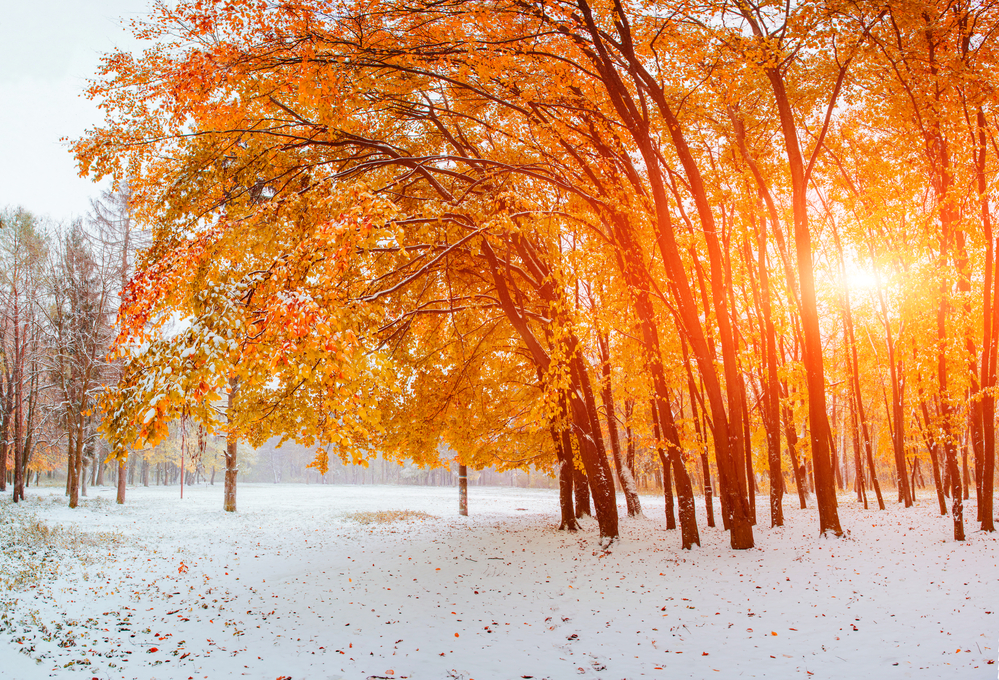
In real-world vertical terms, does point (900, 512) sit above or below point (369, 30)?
below

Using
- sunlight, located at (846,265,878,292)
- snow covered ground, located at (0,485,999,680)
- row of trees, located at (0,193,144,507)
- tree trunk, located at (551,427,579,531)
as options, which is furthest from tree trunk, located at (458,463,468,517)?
sunlight, located at (846,265,878,292)

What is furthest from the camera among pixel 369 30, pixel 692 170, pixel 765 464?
pixel 765 464

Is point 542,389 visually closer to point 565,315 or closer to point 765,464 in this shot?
point 565,315

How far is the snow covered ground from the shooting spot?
16.5 feet

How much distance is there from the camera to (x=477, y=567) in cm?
962

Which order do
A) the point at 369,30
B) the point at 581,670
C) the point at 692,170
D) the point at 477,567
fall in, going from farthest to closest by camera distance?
1. the point at 477,567
2. the point at 692,170
3. the point at 369,30
4. the point at 581,670

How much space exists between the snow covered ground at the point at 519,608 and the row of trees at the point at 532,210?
1324mm

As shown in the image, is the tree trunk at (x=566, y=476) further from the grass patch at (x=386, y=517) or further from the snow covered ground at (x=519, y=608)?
the grass patch at (x=386, y=517)

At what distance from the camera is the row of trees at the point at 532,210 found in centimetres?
533

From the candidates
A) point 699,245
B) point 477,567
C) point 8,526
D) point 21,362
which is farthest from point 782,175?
point 21,362

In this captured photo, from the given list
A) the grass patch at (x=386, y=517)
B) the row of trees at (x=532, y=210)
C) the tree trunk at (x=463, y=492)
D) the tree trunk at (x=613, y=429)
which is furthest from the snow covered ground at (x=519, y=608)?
the tree trunk at (x=463, y=492)

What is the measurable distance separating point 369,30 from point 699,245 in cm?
782

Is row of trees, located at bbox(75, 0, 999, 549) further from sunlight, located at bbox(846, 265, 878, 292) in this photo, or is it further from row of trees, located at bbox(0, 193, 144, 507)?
row of trees, located at bbox(0, 193, 144, 507)

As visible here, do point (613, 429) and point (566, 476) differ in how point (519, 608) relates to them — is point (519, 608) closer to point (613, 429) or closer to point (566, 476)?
point (566, 476)
